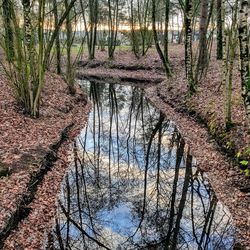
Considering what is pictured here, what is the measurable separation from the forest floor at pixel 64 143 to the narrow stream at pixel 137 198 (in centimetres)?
33

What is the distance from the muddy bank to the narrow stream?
75cm

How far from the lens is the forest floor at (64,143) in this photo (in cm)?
788

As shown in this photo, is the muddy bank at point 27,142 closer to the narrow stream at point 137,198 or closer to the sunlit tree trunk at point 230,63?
the narrow stream at point 137,198

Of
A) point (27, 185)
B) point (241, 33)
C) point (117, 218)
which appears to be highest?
point (241, 33)

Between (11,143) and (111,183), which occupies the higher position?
(11,143)

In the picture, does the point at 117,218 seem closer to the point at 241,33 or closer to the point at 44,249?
the point at 44,249

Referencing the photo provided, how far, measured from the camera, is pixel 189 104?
1734 cm

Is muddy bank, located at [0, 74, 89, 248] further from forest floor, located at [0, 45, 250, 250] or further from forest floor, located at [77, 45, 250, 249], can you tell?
forest floor, located at [77, 45, 250, 249]

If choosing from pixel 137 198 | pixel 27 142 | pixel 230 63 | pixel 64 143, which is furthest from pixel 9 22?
pixel 137 198

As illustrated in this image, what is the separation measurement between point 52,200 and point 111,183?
6.50 ft

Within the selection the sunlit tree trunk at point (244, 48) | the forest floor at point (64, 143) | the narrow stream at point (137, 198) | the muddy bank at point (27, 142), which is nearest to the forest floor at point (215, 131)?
the forest floor at point (64, 143)

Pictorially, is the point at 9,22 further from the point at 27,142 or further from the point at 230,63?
the point at 230,63

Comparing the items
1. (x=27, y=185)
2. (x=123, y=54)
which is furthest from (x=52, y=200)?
(x=123, y=54)

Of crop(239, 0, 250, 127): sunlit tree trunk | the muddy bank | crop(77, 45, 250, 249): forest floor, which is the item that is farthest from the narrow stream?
crop(239, 0, 250, 127): sunlit tree trunk
